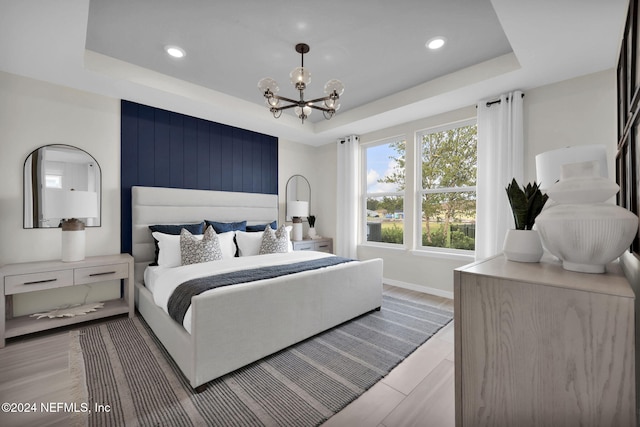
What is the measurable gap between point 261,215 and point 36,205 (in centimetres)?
253

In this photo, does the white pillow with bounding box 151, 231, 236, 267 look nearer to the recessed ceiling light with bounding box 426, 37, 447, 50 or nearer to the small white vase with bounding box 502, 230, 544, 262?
the small white vase with bounding box 502, 230, 544, 262

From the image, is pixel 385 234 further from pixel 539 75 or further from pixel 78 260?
pixel 78 260

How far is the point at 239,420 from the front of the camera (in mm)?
1525

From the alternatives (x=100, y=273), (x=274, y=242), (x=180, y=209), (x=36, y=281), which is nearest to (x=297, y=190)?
(x=274, y=242)

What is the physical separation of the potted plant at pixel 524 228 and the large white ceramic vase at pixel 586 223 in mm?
106

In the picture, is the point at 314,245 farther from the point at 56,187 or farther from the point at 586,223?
the point at 586,223

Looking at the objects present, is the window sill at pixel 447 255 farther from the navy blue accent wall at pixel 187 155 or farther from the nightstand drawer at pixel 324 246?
the navy blue accent wall at pixel 187 155

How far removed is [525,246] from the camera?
1115mm

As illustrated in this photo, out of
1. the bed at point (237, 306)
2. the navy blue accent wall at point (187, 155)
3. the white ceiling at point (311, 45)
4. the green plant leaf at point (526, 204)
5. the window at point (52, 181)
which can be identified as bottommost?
the bed at point (237, 306)

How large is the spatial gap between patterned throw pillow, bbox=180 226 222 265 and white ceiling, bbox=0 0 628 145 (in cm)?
166

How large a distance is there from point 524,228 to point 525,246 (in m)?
0.11

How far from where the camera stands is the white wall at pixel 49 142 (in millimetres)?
2598

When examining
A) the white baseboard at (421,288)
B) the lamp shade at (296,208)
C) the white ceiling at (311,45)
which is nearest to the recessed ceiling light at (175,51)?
the white ceiling at (311,45)

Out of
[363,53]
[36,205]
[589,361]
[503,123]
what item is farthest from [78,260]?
[503,123]
